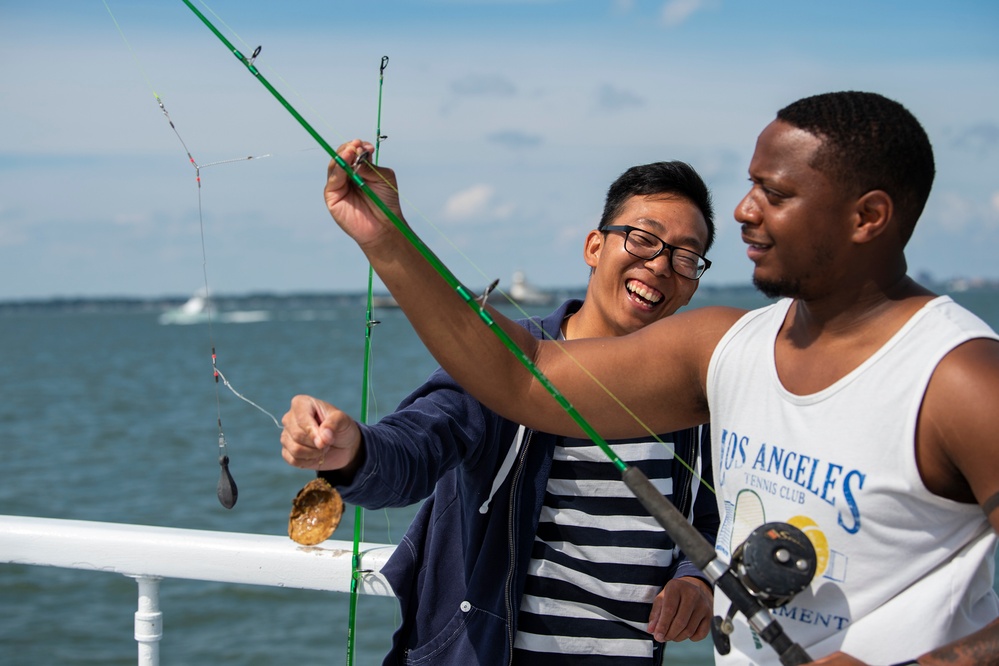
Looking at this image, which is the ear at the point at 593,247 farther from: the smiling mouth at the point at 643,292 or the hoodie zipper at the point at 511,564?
the hoodie zipper at the point at 511,564

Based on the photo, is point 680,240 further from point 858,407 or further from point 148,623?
point 148,623

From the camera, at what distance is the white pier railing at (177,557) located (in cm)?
280

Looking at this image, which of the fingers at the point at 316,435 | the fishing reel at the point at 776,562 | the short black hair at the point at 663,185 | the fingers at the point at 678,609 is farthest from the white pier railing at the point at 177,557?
the fishing reel at the point at 776,562

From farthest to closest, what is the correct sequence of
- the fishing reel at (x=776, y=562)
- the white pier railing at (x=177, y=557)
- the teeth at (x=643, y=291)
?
the white pier railing at (x=177, y=557) → the teeth at (x=643, y=291) → the fishing reel at (x=776, y=562)

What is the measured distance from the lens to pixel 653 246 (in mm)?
2656

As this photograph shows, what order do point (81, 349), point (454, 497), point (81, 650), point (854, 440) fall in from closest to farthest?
point (854, 440) → point (454, 497) → point (81, 650) → point (81, 349)

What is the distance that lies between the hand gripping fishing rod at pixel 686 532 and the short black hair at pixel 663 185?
2.67 ft

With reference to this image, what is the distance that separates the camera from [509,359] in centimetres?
214

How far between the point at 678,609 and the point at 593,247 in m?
1.00

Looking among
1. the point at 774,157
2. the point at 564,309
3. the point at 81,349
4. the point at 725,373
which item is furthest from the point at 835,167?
the point at 81,349

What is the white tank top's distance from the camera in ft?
5.36

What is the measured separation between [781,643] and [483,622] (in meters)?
0.85

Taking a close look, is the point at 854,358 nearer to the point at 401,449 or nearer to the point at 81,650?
the point at 401,449

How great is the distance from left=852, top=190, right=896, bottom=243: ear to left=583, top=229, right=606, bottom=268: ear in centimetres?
110
